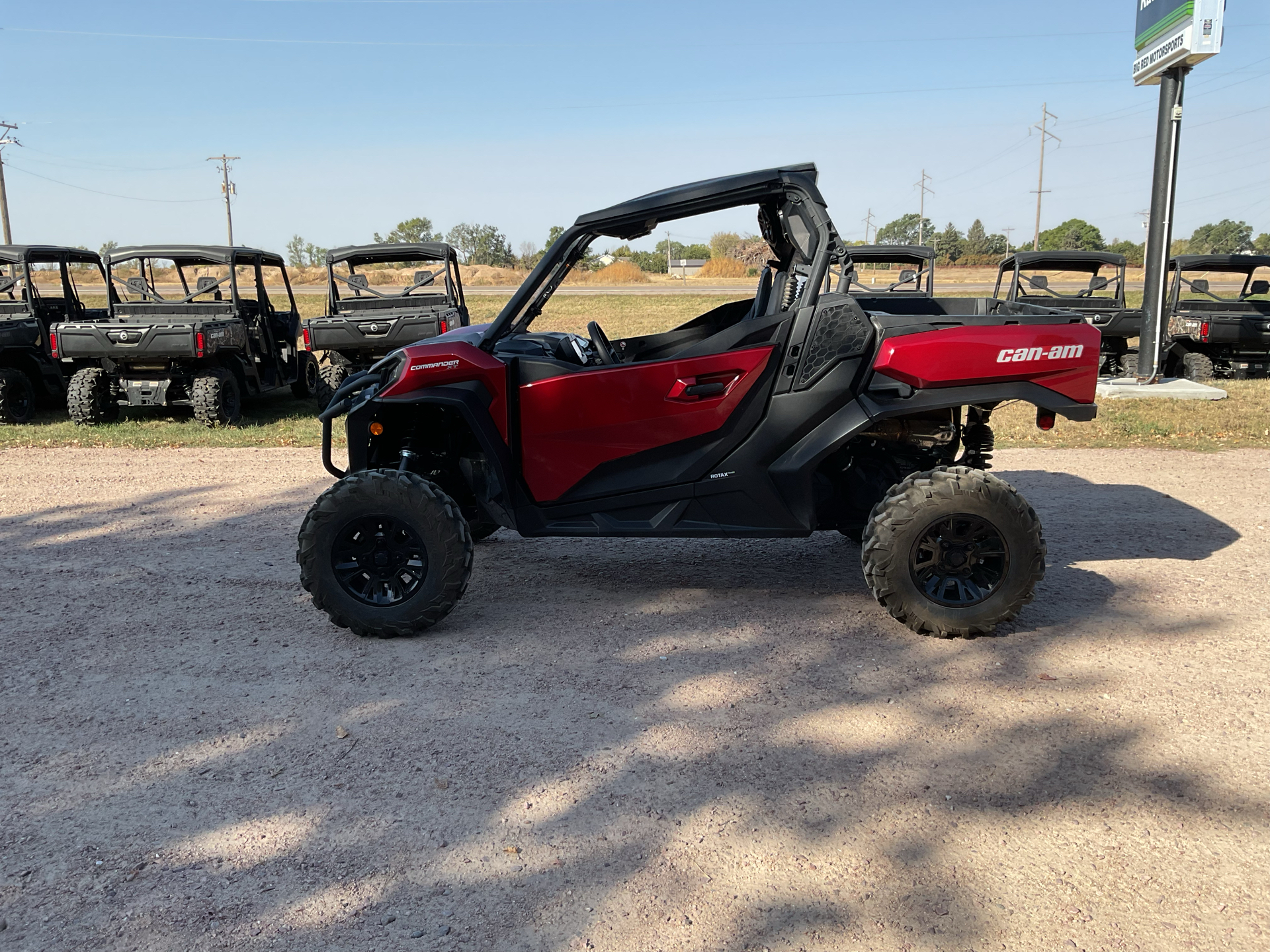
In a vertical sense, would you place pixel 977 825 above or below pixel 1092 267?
below

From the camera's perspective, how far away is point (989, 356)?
13.6 ft

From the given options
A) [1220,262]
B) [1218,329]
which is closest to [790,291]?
[1218,329]

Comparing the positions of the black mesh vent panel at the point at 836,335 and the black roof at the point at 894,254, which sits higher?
the black roof at the point at 894,254

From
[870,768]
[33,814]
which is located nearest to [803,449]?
[870,768]

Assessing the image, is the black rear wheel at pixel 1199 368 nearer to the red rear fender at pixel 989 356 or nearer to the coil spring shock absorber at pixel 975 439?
the coil spring shock absorber at pixel 975 439

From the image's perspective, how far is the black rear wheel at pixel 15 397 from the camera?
1041 centimetres

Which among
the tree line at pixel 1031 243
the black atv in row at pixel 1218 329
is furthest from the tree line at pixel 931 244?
the black atv in row at pixel 1218 329

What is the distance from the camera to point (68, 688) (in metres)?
3.86

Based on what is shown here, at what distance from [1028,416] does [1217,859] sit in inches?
327

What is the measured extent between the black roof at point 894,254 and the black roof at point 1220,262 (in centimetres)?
370

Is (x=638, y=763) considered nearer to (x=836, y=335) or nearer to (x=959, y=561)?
(x=959, y=561)

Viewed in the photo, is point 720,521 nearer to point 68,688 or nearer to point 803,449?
point 803,449

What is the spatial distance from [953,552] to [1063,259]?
406 inches

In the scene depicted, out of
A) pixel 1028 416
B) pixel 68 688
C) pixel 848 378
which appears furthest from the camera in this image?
pixel 1028 416
